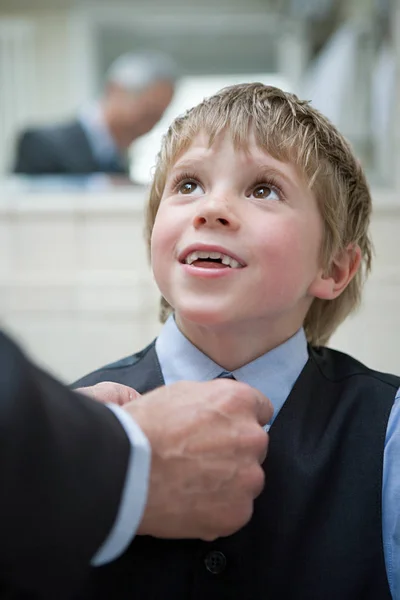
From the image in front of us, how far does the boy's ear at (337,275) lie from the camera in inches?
33.5

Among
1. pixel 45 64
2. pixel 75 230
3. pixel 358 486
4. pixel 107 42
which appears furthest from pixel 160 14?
pixel 358 486

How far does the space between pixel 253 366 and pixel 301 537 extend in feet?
0.64

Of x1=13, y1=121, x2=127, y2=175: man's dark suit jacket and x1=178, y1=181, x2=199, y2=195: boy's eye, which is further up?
x1=178, y1=181, x2=199, y2=195: boy's eye

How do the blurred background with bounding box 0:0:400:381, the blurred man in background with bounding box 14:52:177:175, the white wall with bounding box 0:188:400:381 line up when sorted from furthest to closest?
the blurred man in background with bounding box 14:52:177:175 → the white wall with bounding box 0:188:400:381 → the blurred background with bounding box 0:0:400:381

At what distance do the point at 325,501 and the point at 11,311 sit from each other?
1.61 metres

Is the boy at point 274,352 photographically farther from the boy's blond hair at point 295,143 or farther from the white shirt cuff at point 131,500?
the white shirt cuff at point 131,500

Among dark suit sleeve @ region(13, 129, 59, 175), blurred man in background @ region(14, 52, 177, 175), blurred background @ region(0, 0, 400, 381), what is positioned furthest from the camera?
blurred man in background @ region(14, 52, 177, 175)

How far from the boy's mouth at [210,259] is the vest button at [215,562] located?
0.97 ft

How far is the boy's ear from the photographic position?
0.85 m

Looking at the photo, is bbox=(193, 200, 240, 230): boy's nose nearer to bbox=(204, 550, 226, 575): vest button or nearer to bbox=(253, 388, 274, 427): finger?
bbox=(253, 388, 274, 427): finger

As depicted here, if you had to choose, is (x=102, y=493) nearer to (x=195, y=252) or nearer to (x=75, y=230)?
(x=195, y=252)

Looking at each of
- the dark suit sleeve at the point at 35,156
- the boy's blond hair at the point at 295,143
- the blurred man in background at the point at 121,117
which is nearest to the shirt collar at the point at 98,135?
the blurred man in background at the point at 121,117

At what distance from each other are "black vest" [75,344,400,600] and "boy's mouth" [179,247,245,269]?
0.58 ft

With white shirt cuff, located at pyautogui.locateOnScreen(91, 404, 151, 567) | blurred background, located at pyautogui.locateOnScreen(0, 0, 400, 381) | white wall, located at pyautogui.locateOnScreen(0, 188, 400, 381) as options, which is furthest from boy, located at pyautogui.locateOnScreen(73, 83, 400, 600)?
white wall, located at pyautogui.locateOnScreen(0, 188, 400, 381)
